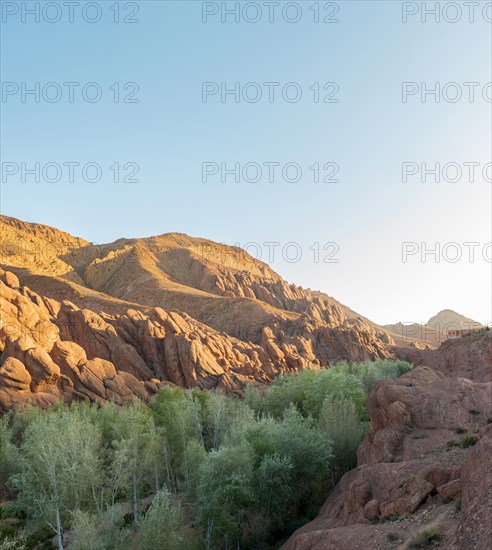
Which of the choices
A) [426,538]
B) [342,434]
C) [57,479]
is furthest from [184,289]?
[426,538]

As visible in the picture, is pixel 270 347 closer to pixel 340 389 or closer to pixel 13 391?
pixel 340 389

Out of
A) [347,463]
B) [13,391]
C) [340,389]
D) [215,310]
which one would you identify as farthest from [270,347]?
[347,463]

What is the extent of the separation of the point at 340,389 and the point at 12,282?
169ft

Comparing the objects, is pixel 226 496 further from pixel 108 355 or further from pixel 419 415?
pixel 108 355

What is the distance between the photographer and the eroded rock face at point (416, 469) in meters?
13.5

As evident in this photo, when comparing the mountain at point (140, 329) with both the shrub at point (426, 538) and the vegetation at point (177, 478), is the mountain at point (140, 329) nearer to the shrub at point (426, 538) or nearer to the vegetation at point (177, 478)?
the vegetation at point (177, 478)

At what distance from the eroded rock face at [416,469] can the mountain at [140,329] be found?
119 ft

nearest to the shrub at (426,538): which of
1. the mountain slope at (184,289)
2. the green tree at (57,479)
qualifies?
the green tree at (57,479)

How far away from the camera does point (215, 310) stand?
346ft

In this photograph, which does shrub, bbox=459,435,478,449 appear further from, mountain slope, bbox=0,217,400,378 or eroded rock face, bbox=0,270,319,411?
mountain slope, bbox=0,217,400,378

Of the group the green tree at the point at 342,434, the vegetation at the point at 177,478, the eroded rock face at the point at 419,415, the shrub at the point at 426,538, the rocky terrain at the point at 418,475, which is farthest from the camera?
the green tree at the point at 342,434

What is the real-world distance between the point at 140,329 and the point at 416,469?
57.7 m

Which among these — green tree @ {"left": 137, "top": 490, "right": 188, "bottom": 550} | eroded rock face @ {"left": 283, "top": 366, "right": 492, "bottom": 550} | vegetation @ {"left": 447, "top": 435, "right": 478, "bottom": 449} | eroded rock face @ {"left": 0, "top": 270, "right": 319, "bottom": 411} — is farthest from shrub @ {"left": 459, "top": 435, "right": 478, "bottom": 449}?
eroded rock face @ {"left": 0, "top": 270, "right": 319, "bottom": 411}

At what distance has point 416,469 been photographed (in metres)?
18.8
